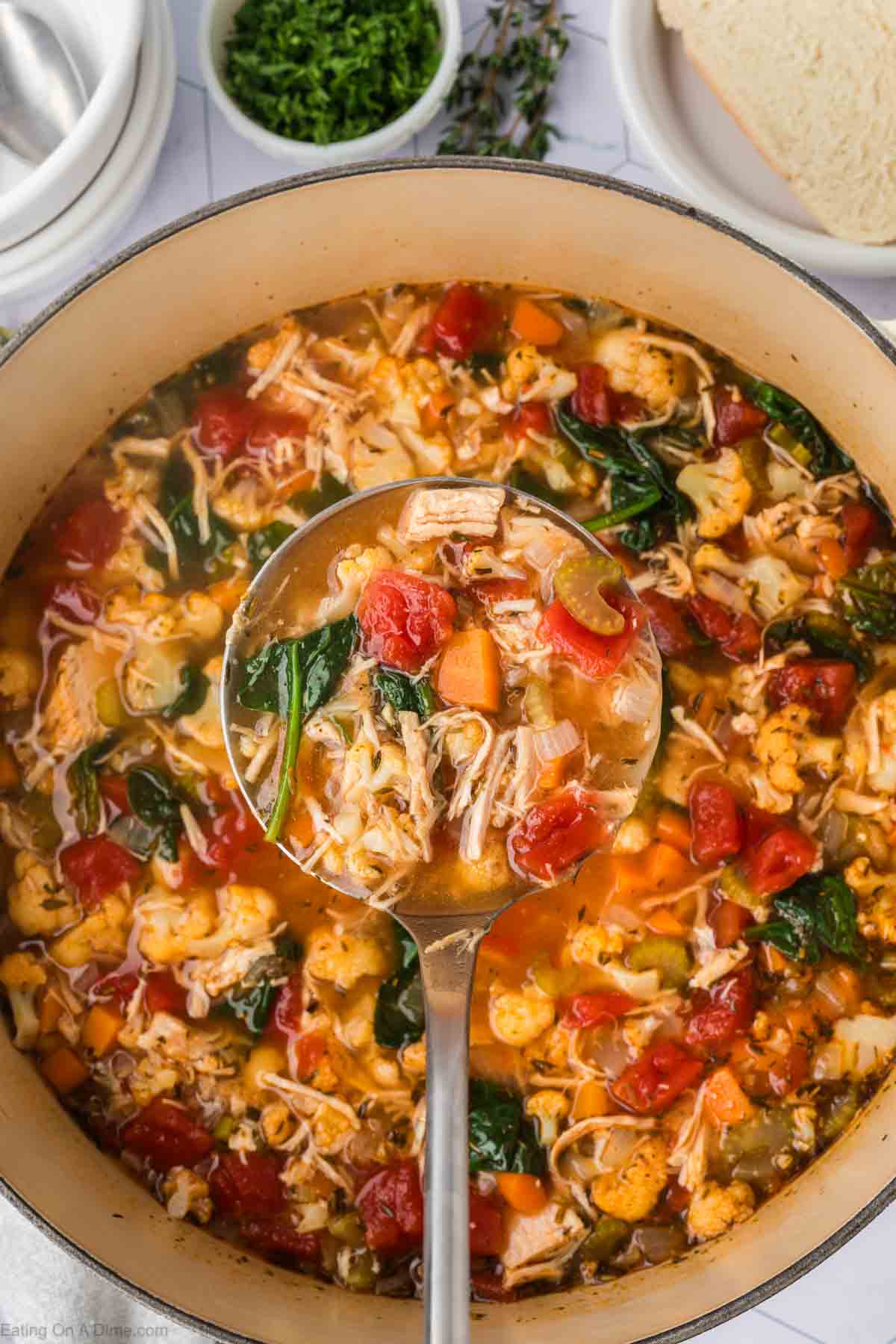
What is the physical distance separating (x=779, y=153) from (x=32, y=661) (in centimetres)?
304

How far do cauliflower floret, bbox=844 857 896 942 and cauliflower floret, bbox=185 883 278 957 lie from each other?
70.6 inches

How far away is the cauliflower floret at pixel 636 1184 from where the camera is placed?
3.98m

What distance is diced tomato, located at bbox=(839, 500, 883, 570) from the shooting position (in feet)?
14.0

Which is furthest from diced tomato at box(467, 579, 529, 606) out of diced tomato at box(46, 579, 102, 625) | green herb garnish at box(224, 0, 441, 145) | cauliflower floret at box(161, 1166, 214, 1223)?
cauliflower floret at box(161, 1166, 214, 1223)

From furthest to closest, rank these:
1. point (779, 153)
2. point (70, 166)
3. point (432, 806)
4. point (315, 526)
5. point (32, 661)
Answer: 1. point (779, 153)
2. point (32, 661)
3. point (70, 166)
4. point (315, 526)
5. point (432, 806)

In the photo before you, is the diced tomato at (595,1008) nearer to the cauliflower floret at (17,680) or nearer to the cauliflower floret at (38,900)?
the cauliflower floret at (38,900)

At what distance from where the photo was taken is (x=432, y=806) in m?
3.41

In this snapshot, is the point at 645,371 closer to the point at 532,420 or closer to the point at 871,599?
the point at 532,420

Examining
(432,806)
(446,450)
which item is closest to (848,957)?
(432,806)

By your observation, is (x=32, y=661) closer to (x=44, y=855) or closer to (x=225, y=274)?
(x=44, y=855)

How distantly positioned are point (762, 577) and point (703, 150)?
1.63 m

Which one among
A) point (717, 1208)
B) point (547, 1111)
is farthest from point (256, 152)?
point (717, 1208)

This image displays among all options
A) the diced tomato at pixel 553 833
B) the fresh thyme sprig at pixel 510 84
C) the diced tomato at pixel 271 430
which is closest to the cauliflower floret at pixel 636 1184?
the diced tomato at pixel 553 833

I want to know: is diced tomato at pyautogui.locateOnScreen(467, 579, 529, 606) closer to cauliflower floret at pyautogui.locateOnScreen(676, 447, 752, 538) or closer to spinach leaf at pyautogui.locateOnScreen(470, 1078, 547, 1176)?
cauliflower floret at pyautogui.locateOnScreen(676, 447, 752, 538)
